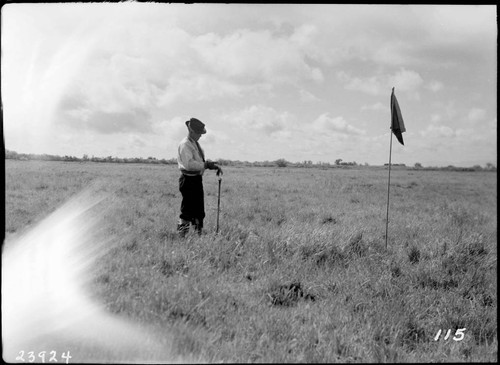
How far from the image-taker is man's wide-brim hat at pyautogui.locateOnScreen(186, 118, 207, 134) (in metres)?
6.55

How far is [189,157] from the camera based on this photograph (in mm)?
6504

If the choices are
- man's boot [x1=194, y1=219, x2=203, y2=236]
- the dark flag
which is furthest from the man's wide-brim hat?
the dark flag

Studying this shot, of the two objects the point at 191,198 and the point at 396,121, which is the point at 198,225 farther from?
the point at 396,121

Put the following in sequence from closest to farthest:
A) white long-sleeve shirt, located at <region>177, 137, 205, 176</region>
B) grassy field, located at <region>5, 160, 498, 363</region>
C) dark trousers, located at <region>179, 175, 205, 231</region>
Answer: grassy field, located at <region>5, 160, 498, 363</region>
white long-sleeve shirt, located at <region>177, 137, 205, 176</region>
dark trousers, located at <region>179, 175, 205, 231</region>

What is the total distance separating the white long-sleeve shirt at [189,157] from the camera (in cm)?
650

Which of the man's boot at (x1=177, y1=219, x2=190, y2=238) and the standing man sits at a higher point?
the standing man

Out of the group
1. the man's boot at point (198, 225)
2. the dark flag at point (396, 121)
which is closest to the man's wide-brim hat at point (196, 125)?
the man's boot at point (198, 225)

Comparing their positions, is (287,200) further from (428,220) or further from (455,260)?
(455,260)

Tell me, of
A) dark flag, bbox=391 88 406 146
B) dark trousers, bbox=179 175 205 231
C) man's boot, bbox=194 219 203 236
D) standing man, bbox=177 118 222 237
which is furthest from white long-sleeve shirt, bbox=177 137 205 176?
dark flag, bbox=391 88 406 146

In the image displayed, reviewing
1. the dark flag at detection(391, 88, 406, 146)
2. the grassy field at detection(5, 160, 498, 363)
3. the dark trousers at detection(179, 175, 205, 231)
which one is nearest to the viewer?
the grassy field at detection(5, 160, 498, 363)

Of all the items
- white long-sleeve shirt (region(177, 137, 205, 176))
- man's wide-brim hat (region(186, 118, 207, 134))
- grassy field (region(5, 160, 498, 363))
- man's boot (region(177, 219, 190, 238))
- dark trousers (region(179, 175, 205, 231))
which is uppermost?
man's wide-brim hat (region(186, 118, 207, 134))

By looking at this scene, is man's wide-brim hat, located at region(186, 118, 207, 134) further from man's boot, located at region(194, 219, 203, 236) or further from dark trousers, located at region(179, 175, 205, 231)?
man's boot, located at region(194, 219, 203, 236)

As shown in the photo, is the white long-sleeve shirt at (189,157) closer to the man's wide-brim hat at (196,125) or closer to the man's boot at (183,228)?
the man's wide-brim hat at (196,125)

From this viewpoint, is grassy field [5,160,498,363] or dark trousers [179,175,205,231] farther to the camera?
dark trousers [179,175,205,231]
